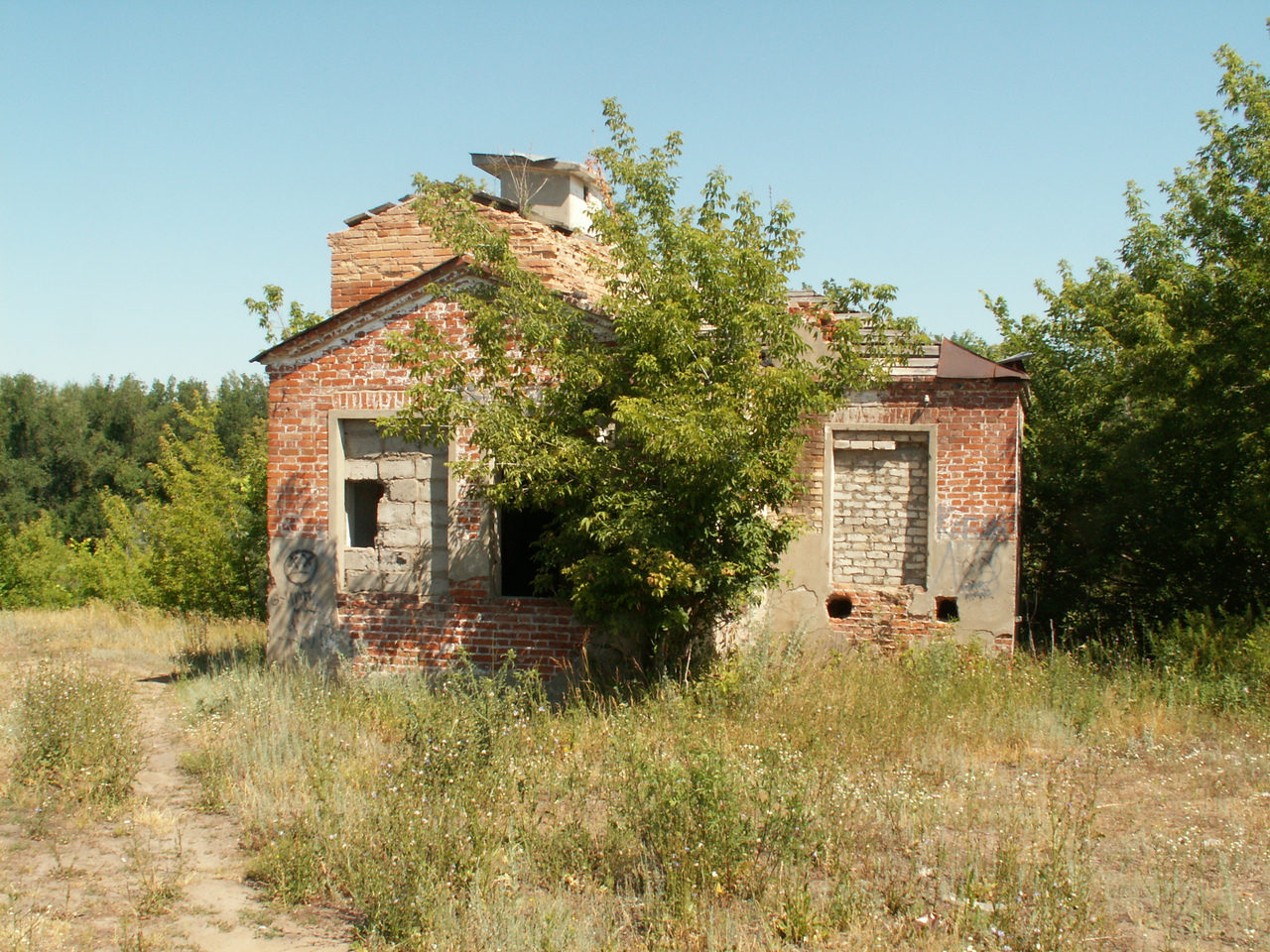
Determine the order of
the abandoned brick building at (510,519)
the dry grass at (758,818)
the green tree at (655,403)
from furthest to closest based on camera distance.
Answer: the abandoned brick building at (510,519)
the green tree at (655,403)
the dry grass at (758,818)

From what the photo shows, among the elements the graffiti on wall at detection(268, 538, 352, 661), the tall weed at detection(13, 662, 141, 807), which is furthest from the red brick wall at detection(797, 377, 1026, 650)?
the tall weed at detection(13, 662, 141, 807)

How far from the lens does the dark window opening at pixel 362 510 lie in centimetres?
993

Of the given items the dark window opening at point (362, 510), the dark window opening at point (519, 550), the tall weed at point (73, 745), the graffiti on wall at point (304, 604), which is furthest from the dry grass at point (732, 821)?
the dark window opening at point (519, 550)

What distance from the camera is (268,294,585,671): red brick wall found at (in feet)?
30.2

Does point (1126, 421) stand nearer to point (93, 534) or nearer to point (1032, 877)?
point (1032, 877)

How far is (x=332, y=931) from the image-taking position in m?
4.88

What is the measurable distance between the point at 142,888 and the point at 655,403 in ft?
15.4

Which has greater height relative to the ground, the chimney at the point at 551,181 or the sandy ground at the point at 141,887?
the chimney at the point at 551,181

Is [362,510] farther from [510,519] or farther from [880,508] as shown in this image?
[880,508]

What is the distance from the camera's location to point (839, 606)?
35.4 ft

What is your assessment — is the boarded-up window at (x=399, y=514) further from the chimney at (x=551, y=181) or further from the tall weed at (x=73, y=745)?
the chimney at (x=551, y=181)

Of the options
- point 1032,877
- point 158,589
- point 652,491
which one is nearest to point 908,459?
point 652,491

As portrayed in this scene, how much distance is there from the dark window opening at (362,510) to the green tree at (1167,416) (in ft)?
28.8

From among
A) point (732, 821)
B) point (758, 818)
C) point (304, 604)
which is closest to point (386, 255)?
point (304, 604)
